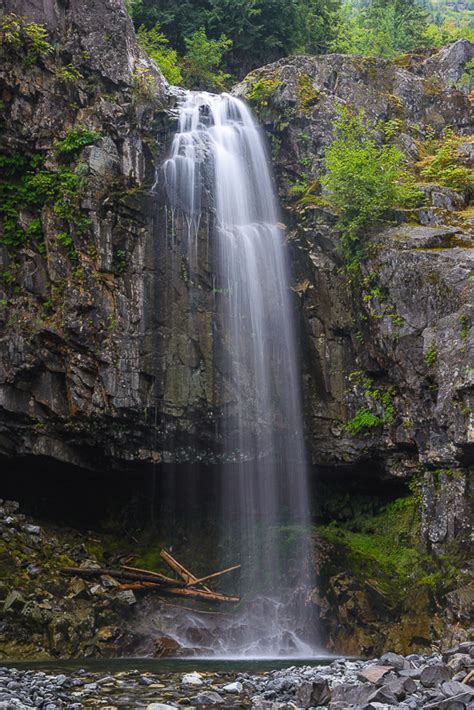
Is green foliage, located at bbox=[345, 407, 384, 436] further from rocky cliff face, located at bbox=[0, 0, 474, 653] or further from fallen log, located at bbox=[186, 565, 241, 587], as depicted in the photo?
fallen log, located at bbox=[186, 565, 241, 587]

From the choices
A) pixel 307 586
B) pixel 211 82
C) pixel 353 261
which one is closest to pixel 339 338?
pixel 353 261

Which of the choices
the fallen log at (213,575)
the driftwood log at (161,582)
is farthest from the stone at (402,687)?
the fallen log at (213,575)

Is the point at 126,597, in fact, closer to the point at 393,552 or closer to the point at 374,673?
the point at 393,552

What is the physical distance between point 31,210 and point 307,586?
1098 cm

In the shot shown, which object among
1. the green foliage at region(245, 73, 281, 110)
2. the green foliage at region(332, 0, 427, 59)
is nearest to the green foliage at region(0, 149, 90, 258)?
the green foliage at region(245, 73, 281, 110)

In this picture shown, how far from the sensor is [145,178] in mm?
16438

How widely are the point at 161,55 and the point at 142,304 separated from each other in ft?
35.3

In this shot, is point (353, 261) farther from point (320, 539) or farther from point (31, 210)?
point (31, 210)

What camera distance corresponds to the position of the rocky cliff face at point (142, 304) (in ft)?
47.2

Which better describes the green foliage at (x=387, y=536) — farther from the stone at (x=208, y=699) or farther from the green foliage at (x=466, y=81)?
the green foliage at (x=466, y=81)

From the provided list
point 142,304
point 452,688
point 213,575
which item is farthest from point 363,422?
point 452,688

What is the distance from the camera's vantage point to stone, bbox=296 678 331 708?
25.0 ft

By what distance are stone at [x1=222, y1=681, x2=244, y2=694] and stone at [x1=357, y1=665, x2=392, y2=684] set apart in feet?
5.68

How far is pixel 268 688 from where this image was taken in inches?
348
